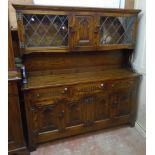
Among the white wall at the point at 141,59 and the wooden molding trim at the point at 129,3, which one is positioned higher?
the wooden molding trim at the point at 129,3

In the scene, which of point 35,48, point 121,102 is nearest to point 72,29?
point 35,48

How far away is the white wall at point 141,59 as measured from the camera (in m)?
2.06

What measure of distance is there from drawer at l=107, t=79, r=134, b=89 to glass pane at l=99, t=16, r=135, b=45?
50cm

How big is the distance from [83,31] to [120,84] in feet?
2.62

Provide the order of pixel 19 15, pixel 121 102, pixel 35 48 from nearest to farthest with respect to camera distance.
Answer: pixel 19 15, pixel 35 48, pixel 121 102

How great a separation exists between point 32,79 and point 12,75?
1.31ft

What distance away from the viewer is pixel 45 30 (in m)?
1.90

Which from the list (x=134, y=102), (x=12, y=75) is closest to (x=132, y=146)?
(x=134, y=102)

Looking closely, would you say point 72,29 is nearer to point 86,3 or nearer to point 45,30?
point 45,30

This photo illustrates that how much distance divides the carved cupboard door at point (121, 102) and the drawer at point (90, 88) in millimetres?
211

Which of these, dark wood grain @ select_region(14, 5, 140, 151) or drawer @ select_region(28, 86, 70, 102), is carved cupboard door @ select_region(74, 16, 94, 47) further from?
drawer @ select_region(28, 86, 70, 102)

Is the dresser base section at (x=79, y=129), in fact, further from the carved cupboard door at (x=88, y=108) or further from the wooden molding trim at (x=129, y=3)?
the wooden molding trim at (x=129, y=3)

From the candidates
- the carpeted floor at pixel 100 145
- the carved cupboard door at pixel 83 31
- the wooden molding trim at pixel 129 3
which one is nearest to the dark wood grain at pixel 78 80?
the carved cupboard door at pixel 83 31

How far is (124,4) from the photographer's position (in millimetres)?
2152
